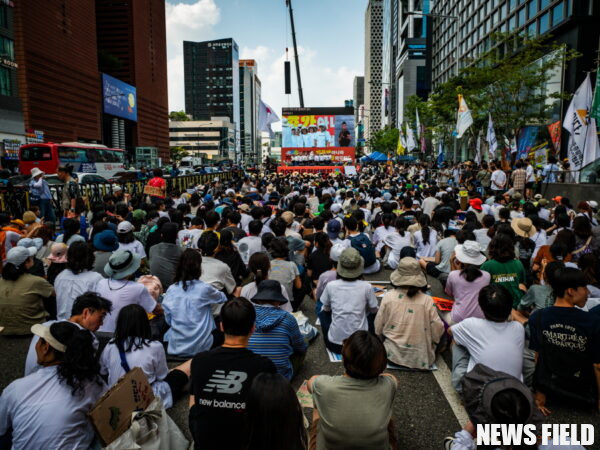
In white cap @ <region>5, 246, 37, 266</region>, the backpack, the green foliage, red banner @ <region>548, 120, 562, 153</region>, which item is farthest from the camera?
red banner @ <region>548, 120, 562, 153</region>

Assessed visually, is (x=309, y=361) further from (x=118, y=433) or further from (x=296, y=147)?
(x=296, y=147)

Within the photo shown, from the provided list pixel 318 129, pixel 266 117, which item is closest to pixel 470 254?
pixel 266 117

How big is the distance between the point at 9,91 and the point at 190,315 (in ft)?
138

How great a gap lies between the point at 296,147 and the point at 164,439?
60261 millimetres

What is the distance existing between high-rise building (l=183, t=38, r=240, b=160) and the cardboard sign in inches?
7196

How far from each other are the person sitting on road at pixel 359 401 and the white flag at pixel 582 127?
1117 cm

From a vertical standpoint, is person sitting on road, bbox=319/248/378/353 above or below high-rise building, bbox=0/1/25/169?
below

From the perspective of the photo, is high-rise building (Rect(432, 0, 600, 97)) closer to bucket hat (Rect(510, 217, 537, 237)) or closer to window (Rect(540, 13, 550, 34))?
window (Rect(540, 13, 550, 34))

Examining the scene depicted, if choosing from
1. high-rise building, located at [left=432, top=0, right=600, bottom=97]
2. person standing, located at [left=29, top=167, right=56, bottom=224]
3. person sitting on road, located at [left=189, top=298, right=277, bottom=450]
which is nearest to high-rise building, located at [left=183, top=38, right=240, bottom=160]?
high-rise building, located at [left=432, top=0, right=600, bottom=97]

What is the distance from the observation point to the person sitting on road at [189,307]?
15.2ft

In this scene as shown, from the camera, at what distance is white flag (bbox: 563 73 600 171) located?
11.0 m

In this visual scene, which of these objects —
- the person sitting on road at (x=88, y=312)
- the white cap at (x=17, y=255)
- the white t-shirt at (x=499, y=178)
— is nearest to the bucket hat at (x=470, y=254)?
the person sitting on road at (x=88, y=312)

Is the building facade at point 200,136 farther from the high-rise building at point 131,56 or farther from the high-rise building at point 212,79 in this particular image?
the high-rise building at point 131,56

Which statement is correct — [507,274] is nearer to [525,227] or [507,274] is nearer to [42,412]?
[525,227]
